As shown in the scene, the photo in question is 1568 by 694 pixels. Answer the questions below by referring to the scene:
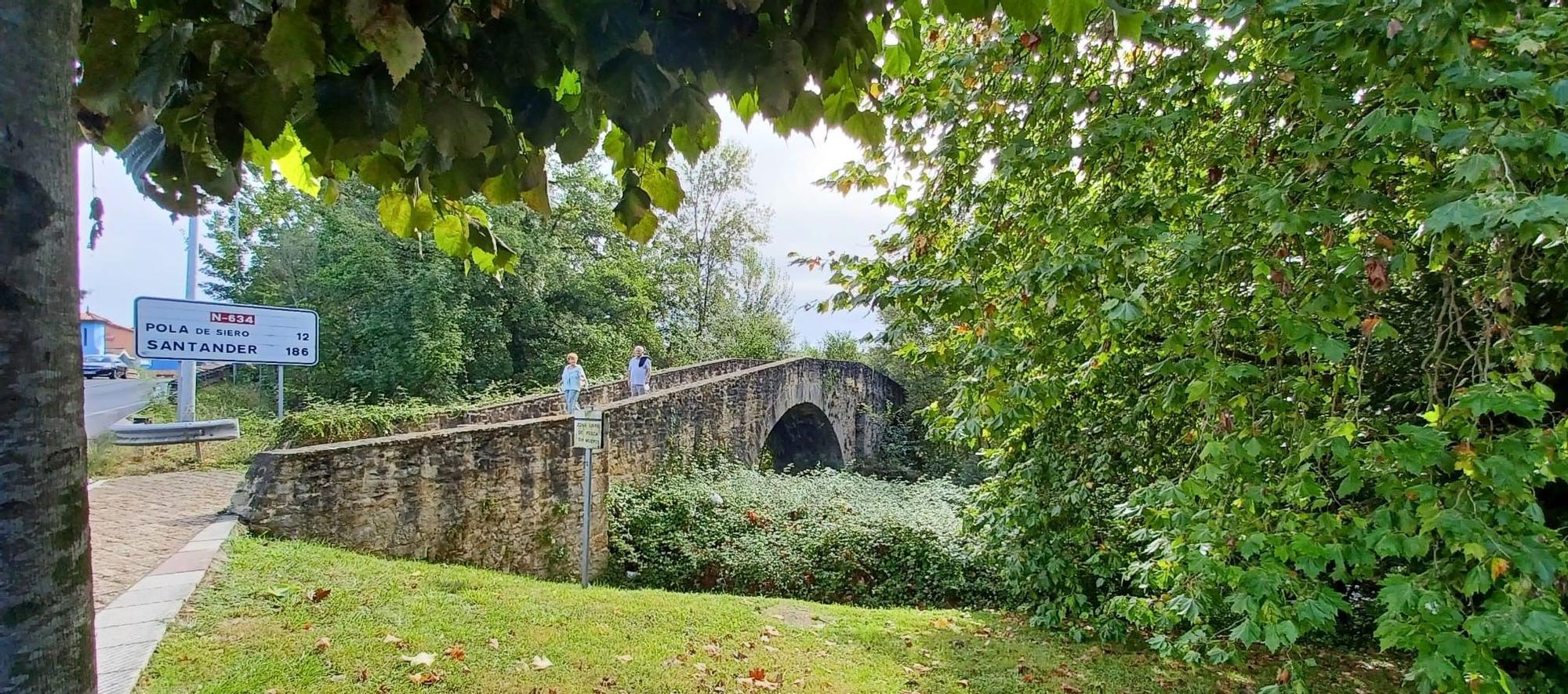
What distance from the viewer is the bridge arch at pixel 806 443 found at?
18.8 meters

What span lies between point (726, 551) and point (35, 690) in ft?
25.2

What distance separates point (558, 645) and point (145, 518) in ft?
13.0

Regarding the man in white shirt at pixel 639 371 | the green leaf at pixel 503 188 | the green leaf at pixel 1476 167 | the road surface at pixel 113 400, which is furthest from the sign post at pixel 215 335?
the green leaf at pixel 1476 167

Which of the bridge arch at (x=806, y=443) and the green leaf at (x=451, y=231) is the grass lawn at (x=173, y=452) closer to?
the green leaf at (x=451, y=231)

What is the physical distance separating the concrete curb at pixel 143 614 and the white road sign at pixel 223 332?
361cm

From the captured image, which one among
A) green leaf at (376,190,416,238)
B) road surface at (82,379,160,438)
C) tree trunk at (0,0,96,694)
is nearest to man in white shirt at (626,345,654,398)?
road surface at (82,379,160,438)

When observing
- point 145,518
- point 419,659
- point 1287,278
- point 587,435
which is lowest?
point 419,659

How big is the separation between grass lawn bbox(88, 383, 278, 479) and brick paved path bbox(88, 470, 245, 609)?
353 millimetres

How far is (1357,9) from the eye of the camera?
7.20ft

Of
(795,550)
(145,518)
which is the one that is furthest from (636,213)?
(795,550)

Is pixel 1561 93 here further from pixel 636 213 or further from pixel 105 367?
pixel 105 367

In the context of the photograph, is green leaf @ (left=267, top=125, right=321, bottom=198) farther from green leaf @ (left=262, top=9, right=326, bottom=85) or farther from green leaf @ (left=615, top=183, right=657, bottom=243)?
green leaf @ (left=262, top=9, right=326, bottom=85)

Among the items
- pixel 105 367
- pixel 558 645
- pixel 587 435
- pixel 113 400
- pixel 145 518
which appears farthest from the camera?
pixel 105 367

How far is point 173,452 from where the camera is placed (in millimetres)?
8305
